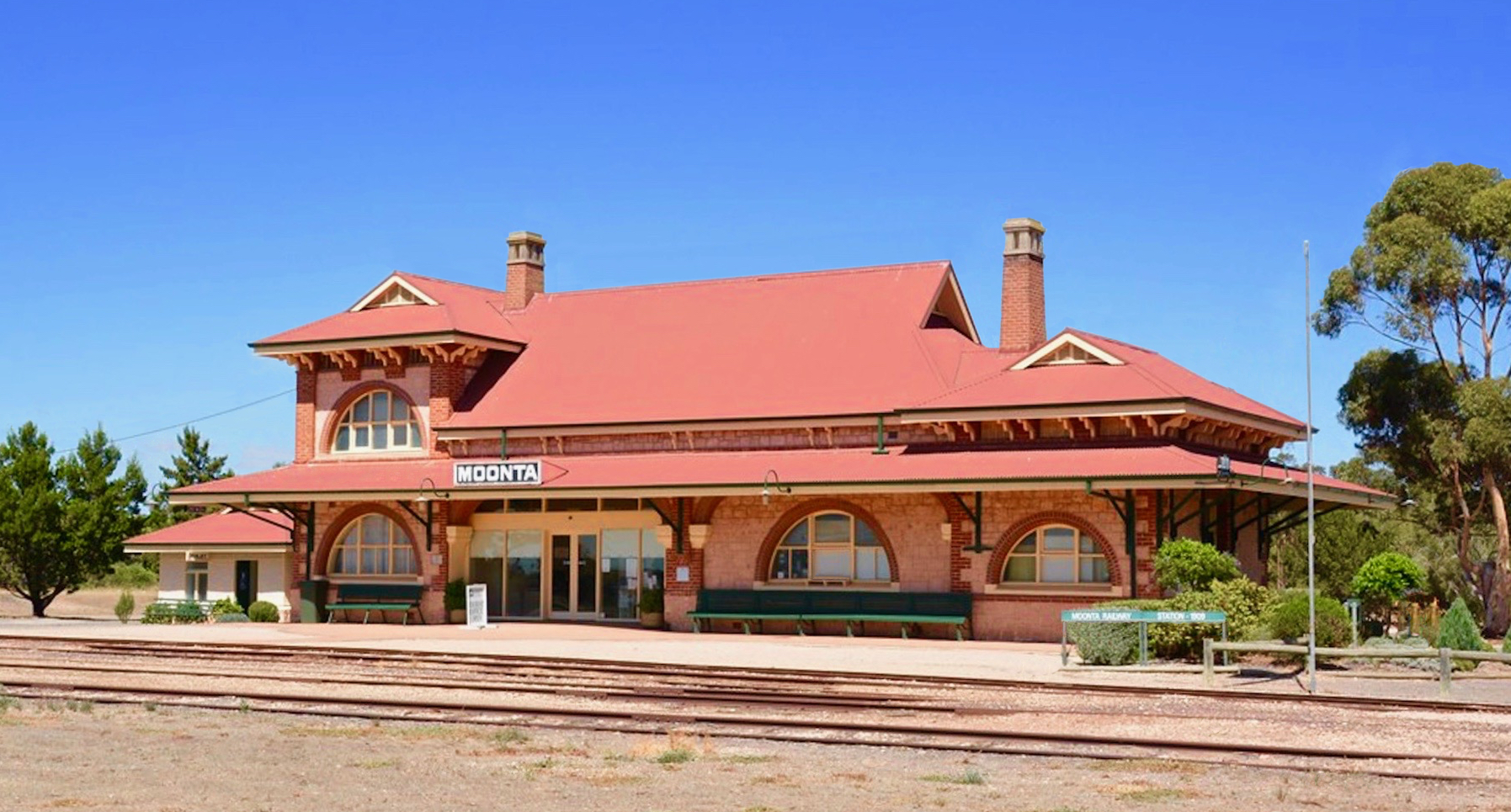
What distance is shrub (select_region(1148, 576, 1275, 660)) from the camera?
1050 inches

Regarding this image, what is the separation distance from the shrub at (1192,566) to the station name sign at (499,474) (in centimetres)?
1319

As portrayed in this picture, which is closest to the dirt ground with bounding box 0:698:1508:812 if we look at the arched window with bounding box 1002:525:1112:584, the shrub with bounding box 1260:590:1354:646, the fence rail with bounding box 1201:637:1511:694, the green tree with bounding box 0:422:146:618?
the fence rail with bounding box 1201:637:1511:694

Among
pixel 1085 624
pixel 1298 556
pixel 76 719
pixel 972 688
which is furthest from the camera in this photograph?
pixel 1298 556

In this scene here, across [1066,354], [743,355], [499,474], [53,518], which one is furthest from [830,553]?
[53,518]

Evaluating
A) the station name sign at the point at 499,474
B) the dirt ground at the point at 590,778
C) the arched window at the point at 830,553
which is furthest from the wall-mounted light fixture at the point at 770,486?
the dirt ground at the point at 590,778

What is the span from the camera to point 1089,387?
1315 inches

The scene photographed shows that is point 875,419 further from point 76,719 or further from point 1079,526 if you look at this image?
point 76,719

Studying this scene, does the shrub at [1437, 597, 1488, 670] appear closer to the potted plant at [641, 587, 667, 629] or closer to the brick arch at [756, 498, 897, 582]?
the brick arch at [756, 498, 897, 582]

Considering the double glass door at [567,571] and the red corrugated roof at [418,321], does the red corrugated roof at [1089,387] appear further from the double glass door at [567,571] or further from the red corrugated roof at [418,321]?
the red corrugated roof at [418,321]

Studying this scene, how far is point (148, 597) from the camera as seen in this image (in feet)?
210

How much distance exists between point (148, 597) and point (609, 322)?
94.7 ft

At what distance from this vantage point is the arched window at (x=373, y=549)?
40.2 meters

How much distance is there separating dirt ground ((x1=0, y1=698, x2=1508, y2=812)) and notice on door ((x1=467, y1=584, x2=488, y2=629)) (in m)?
19.4

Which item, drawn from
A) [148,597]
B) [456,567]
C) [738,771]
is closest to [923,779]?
[738,771]
